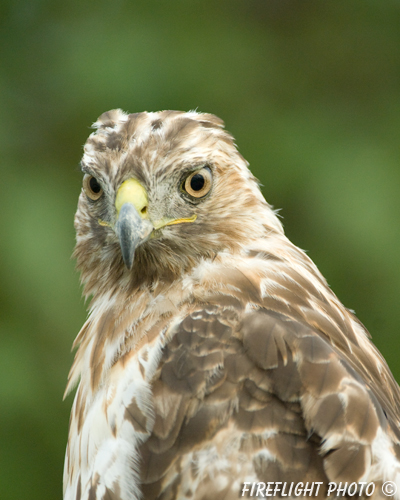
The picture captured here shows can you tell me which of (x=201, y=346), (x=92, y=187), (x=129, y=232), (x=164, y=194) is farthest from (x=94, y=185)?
(x=201, y=346)

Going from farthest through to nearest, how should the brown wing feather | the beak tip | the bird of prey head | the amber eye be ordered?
the amber eye, the bird of prey head, the beak tip, the brown wing feather

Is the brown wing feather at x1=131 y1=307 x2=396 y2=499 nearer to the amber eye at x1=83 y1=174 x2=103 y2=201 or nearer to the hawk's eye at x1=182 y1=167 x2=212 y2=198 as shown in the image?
the hawk's eye at x1=182 y1=167 x2=212 y2=198

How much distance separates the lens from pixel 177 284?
2.52 meters

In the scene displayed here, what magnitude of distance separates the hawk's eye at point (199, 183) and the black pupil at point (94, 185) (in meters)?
0.35

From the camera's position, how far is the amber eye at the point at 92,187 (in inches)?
104

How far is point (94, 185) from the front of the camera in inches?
104

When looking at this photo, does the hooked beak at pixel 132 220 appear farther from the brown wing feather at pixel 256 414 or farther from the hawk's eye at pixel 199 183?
the brown wing feather at pixel 256 414

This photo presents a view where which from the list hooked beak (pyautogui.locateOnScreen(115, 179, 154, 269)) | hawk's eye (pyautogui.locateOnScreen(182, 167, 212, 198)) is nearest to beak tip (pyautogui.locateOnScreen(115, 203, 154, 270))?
hooked beak (pyautogui.locateOnScreen(115, 179, 154, 269))

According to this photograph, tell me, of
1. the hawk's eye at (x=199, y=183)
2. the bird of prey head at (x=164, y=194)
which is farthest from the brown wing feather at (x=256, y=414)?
the hawk's eye at (x=199, y=183)

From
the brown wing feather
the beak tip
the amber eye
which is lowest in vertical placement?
the brown wing feather

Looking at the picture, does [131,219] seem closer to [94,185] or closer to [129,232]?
[129,232]

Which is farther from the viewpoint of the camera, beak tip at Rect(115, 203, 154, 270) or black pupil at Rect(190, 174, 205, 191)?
black pupil at Rect(190, 174, 205, 191)

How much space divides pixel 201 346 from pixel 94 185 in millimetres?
849

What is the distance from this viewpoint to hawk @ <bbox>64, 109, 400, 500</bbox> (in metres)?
2.05
